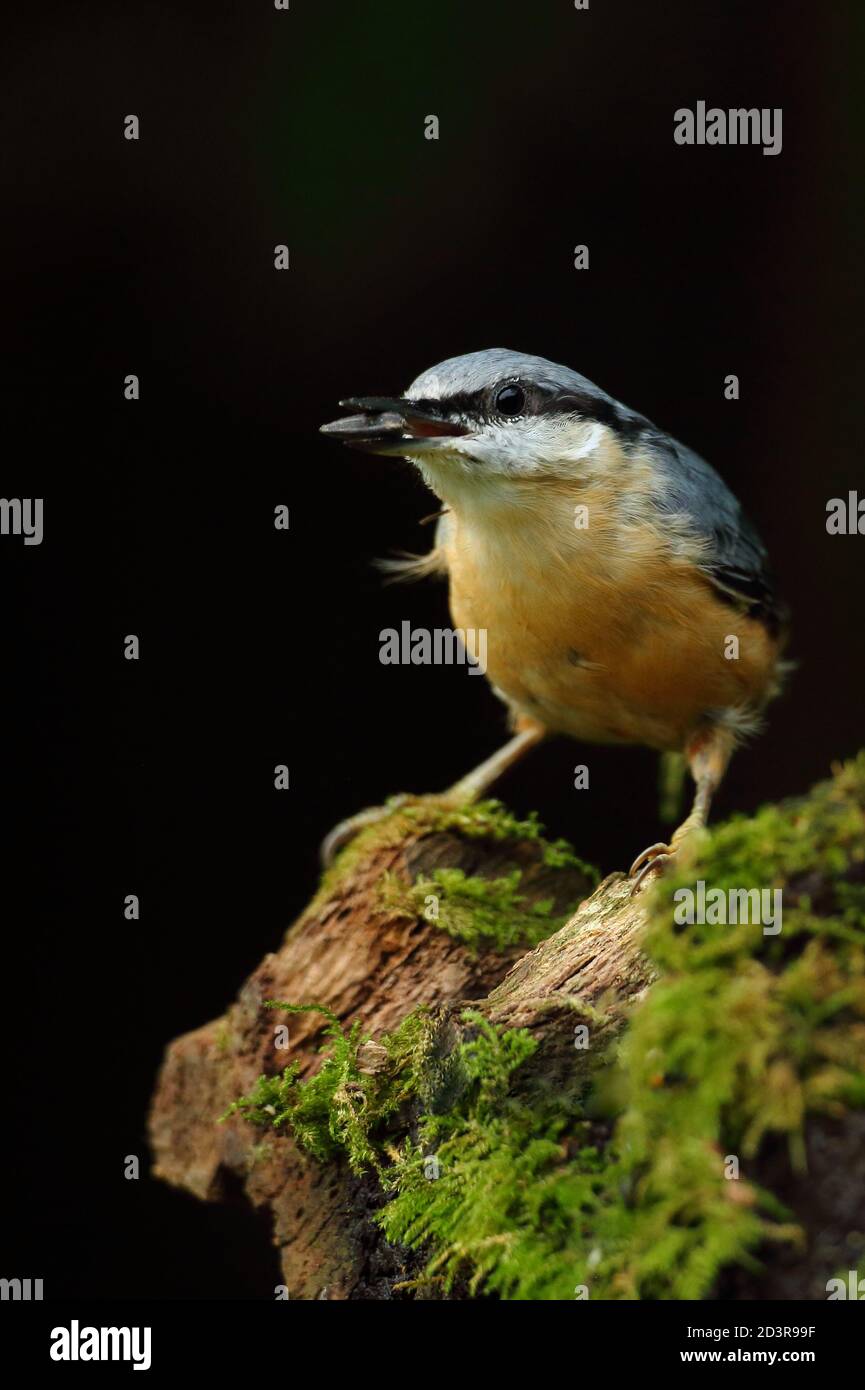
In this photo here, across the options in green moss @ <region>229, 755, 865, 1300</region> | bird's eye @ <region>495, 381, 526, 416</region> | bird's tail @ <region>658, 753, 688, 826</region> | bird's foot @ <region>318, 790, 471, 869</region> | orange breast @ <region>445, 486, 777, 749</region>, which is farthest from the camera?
bird's tail @ <region>658, 753, 688, 826</region>

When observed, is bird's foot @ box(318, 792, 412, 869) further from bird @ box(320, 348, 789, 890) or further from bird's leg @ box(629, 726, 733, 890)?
bird's leg @ box(629, 726, 733, 890)

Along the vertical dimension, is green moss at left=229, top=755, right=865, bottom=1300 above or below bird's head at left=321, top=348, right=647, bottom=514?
below

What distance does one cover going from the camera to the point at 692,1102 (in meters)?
1.83

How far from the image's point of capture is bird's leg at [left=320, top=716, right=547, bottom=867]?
418 centimetres

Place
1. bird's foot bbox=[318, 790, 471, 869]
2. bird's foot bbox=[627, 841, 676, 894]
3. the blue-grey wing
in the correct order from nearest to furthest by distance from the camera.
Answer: bird's foot bbox=[627, 841, 676, 894], the blue-grey wing, bird's foot bbox=[318, 790, 471, 869]

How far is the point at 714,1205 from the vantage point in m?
1.77

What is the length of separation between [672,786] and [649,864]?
2.14 metres

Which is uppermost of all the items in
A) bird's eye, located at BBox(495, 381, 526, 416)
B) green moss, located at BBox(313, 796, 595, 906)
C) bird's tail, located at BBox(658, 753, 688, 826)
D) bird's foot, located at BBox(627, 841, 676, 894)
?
bird's eye, located at BBox(495, 381, 526, 416)

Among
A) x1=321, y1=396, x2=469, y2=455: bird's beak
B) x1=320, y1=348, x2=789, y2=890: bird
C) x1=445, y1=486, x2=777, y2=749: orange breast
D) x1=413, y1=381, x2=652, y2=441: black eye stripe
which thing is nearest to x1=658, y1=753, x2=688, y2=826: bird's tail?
x1=320, y1=348, x2=789, y2=890: bird

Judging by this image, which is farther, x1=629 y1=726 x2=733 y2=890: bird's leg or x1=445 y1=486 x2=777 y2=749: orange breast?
x1=629 y1=726 x2=733 y2=890: bird's leg

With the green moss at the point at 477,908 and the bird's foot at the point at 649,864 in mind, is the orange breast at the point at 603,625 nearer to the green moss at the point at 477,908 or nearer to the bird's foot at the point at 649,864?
the green moss at the point at 477,908

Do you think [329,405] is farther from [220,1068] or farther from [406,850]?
[220,1068]

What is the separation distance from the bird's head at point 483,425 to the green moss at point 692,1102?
58.5 inches

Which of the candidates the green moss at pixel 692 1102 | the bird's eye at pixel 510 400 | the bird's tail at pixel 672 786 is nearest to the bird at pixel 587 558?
the bird's eye at pixel 510 400
